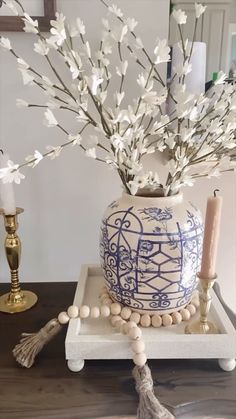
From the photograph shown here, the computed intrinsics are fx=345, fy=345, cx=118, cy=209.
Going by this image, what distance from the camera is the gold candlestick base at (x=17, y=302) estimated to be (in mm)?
818

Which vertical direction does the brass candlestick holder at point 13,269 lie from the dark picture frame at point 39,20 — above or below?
below

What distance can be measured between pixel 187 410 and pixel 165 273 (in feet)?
0.73

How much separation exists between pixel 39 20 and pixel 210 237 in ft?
2.03

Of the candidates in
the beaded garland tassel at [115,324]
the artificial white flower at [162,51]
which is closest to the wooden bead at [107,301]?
the beaded garland tassel at [115,324]

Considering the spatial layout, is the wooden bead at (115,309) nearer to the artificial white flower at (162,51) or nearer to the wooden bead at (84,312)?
the wooden bead at (84,312)

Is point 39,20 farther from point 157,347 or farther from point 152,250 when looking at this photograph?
point 157,347

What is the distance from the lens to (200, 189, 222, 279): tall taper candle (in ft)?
1.99

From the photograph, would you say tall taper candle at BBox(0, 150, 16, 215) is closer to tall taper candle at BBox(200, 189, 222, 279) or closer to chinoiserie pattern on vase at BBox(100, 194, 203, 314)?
chinoiserie pattern on vase at BBox(100, 194, 203, 314)

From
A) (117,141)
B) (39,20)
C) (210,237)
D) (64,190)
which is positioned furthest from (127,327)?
(39,20)

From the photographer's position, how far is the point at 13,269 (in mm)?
832

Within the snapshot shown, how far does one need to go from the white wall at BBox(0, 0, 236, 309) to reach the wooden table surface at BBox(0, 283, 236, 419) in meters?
0.34

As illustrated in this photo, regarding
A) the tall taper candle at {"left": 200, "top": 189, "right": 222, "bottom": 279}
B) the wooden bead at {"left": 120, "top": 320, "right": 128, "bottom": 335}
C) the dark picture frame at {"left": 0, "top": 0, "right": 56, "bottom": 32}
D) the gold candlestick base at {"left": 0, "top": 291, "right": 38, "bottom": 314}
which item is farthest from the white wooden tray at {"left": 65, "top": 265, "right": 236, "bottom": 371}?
the dark picture frame at {"left": 0, "top": 0, "right": 56, "bottom": 32}

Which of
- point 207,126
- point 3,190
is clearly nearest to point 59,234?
point 3,190

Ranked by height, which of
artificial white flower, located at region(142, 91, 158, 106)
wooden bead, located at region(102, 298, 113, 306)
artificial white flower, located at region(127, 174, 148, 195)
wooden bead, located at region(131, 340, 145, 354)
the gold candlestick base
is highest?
artificial white flower, located at region(142, 91, 158, 106)
